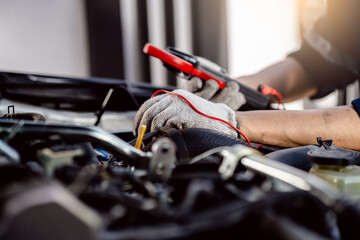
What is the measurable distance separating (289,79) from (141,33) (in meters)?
1.21

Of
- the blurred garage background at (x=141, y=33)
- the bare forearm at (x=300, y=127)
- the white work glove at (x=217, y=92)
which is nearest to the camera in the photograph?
the bare forearm at (x=300, y=127)

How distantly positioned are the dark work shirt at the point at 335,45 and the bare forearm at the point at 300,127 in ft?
2.38

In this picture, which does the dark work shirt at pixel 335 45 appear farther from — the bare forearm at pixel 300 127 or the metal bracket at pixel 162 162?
the metal bracket at pixel 162 162

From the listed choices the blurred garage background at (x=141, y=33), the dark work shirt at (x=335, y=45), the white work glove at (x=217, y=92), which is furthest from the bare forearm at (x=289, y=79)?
the white work glove at (x=217, y=92)

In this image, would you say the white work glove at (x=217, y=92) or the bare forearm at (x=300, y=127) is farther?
the white work glove at (x=217, y=92)

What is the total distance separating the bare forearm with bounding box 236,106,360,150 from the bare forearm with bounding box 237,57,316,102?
0.67 metres

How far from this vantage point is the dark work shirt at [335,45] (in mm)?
1261

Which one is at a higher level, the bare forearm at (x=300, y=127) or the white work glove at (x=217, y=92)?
the white work glove at (x=217, y=92)

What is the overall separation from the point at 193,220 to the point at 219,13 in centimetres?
183

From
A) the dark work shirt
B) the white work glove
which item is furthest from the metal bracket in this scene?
the dark work shirt

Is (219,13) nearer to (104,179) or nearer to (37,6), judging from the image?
(37,6)

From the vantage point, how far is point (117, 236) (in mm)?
165

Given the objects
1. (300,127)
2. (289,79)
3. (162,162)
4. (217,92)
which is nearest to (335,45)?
(289,79)

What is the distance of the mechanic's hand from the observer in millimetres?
505
